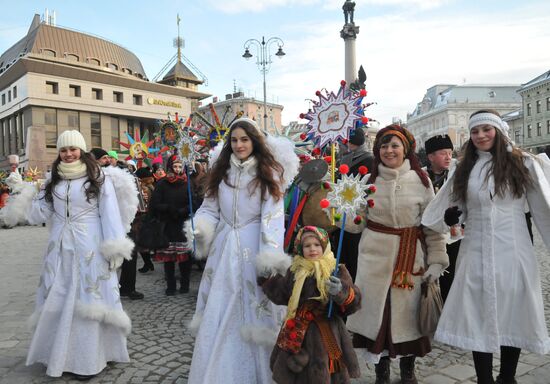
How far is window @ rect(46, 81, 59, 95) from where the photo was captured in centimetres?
4381

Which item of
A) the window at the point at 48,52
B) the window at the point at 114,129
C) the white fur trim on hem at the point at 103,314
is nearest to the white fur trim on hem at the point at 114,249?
the white fur trim on hem at the point at 103,314

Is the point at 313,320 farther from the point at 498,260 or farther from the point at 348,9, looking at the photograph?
the point at 348,9

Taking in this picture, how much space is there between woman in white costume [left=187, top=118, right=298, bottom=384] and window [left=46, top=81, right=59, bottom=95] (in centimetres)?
4679

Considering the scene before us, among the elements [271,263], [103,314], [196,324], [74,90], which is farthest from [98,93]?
[271,263]

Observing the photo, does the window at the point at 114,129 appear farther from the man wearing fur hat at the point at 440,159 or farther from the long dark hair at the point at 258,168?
→ the long dark hair at the point at 258,168

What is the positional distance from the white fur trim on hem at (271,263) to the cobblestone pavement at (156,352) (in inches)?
53.7

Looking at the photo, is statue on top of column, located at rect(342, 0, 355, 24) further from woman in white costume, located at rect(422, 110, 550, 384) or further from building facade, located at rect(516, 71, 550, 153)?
building facade, located at rect(516, 71, 550, 153)

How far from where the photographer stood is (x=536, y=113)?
55.4 metres

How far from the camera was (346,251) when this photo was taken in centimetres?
458

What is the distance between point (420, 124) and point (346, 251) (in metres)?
100

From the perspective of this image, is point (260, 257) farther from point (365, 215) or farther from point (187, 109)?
point (187, 109)

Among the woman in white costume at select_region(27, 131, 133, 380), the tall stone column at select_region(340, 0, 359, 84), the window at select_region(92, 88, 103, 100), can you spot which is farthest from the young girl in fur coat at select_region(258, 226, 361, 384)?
the window at select_region(92, 88, 103, 100)

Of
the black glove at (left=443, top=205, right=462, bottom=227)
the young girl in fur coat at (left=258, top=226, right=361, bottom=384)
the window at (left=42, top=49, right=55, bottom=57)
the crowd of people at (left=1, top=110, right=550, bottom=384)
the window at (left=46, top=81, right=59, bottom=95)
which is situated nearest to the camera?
the young girl in fur coat at (left=258, top=226, right=361, bottom=384)

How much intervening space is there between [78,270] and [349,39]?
2271 cm
